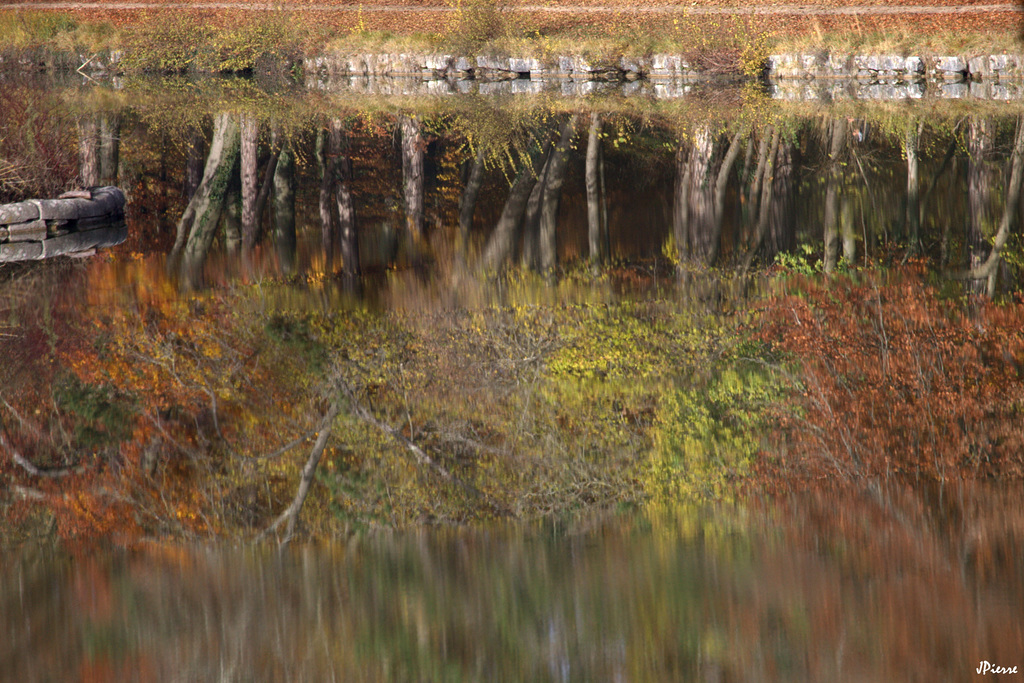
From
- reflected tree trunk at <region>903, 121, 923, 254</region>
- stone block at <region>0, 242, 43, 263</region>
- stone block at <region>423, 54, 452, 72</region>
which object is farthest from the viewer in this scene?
stone block at <region>423, 54, 452, 72</region>

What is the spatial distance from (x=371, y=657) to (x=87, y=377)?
3.66 meters

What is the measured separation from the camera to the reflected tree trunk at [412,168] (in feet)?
57.3

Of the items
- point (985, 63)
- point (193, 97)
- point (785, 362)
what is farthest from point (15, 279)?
point (985, 63)

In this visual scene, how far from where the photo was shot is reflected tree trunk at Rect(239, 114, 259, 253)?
55.6 ft

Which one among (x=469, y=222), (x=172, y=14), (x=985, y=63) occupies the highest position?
(x=172, y=14)

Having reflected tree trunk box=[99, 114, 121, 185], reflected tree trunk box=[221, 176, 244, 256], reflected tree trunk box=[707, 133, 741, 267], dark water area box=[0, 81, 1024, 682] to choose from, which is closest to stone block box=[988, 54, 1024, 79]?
reflected tree trunk box=[707, 133, 741, 267]

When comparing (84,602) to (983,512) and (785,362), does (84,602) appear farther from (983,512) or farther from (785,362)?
(785,362)

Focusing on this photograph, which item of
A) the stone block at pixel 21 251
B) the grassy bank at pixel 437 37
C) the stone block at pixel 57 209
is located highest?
the grassy bank at pixel 437 37

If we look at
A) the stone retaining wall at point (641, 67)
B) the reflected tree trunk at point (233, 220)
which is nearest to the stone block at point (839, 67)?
the stone retaining wall at point (641, 67)

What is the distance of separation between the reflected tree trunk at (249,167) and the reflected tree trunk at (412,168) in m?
2.42

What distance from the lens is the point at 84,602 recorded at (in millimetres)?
4422

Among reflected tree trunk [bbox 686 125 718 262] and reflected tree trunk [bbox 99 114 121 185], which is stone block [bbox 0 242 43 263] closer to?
reflected tree trunk [bbox 99 114 121 185]

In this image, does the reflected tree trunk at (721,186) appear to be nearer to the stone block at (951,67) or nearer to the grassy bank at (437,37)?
the stone block at (951,67)
